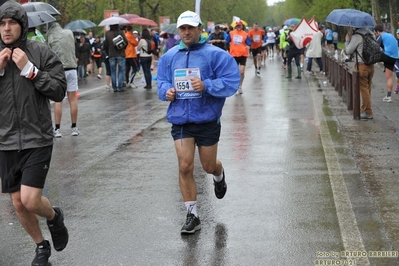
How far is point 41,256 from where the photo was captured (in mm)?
5484

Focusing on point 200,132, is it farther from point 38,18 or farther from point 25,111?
point 38,18

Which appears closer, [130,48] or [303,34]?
[130,48]

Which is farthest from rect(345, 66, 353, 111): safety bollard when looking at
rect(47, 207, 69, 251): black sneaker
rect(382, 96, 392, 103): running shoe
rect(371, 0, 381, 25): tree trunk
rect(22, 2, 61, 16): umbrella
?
rect(371, 0, 381, 25): tree trunk

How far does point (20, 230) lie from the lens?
6539 mm

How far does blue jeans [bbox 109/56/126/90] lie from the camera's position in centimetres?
2028

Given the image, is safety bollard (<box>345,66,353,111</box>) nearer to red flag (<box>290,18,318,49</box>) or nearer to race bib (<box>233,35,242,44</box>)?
race bib (<box>233,35,242,44</box>)

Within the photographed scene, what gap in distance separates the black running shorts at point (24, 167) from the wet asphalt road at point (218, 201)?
2.05 ft

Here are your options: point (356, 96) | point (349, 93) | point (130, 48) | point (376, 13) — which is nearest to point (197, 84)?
point (356, 96)

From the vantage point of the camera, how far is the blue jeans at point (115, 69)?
66.5 feet

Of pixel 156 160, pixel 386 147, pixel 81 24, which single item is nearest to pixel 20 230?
pixel 156 160

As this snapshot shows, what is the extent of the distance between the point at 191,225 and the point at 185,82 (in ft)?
3.79

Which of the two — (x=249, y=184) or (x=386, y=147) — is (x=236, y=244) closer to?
(x=249, y=184)

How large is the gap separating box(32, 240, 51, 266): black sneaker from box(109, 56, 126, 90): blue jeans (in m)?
14.9

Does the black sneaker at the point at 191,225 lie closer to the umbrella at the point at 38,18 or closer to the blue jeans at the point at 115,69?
the umbrella at the point at 38,18
